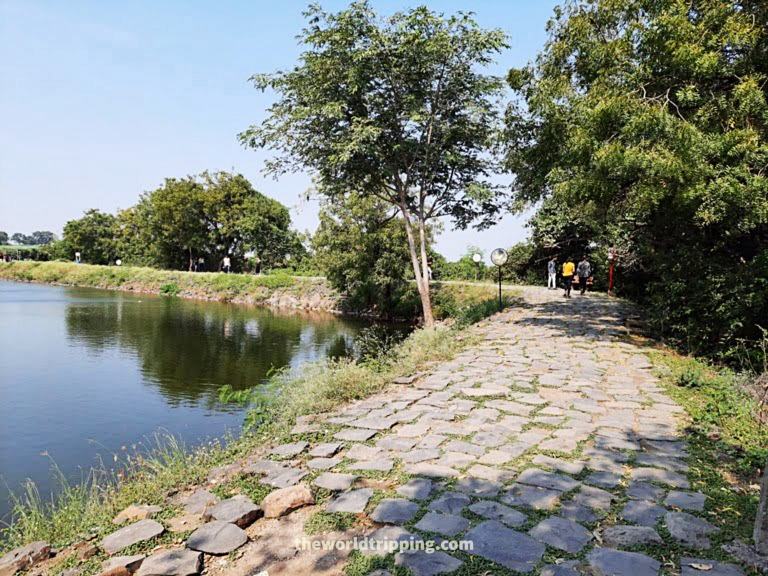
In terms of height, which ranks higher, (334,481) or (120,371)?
(334,481)

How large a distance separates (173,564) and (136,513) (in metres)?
0.91

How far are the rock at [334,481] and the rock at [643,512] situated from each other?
1774 millimetres

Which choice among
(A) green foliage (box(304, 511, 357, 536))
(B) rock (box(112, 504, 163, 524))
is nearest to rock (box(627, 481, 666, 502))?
(A) green foliage (box(304, 511, 357, 536))

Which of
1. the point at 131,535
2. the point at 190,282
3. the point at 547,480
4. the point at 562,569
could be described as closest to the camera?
the point at 562,569

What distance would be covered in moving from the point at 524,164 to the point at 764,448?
8.76 m

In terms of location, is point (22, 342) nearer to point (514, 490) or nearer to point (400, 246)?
point (400, 246)

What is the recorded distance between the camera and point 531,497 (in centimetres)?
332

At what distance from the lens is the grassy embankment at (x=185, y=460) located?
12.4 feet

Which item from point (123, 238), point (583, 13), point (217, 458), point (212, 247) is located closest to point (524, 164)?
point (583, 13)

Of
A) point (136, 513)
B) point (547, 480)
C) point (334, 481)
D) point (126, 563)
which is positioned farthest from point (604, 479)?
point (136, 513)

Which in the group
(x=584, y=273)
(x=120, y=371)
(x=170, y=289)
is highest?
(x=584, y=273)

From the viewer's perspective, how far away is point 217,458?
15.5ft

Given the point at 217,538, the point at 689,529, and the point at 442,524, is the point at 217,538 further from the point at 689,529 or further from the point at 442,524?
the point at 689,529

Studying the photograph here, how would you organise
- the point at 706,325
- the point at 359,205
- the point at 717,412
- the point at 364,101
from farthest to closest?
1. the point at 359,205
2. the point at 364,101
3. the point at 706,325
4. the point at 717,412
